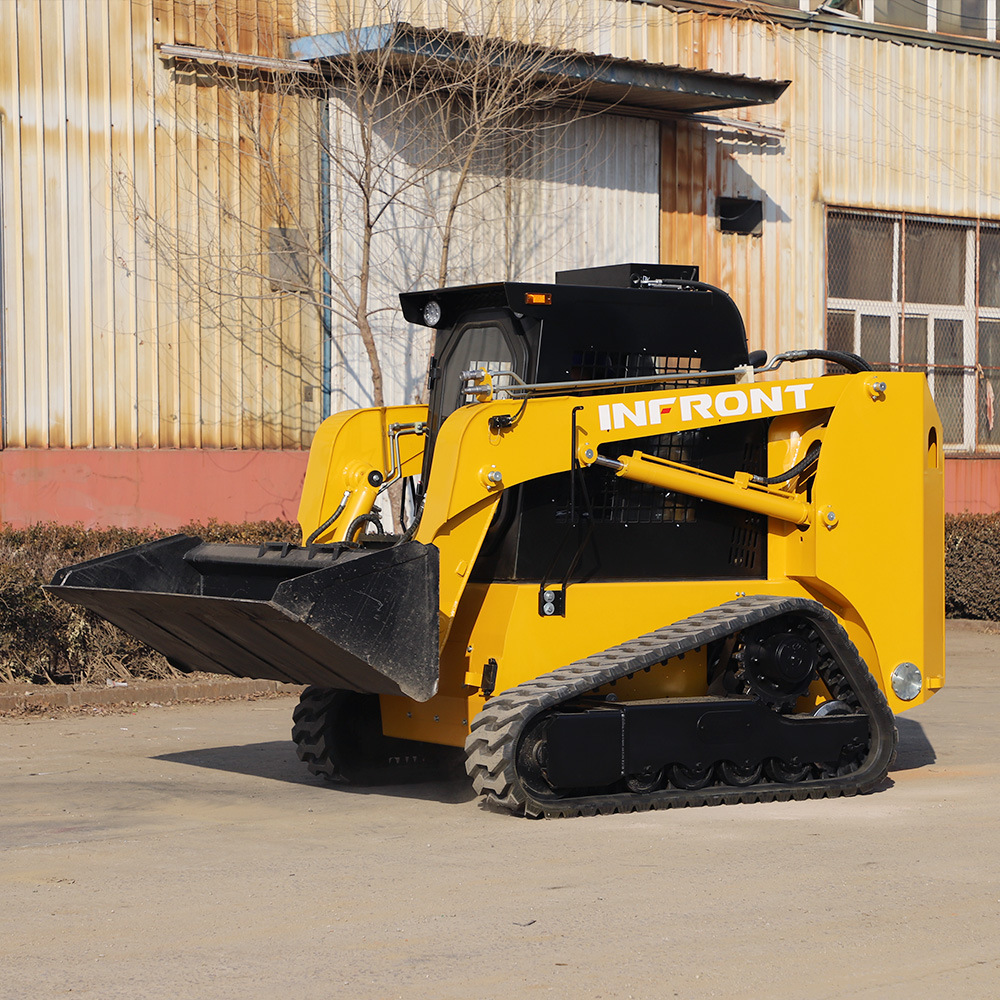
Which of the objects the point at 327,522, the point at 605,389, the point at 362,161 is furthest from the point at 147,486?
the point at 605,389

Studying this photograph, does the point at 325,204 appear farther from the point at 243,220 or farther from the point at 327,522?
the point at 327,522

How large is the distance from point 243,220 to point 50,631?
548 cm

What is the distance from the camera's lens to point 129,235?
1543 cm

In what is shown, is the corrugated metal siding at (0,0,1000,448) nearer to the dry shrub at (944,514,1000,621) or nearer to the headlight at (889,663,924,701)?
the dry shrub at (944,514,1000,621)

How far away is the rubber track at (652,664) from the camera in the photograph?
754cm

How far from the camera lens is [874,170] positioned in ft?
68.4

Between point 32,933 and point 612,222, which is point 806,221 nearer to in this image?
point 612,222

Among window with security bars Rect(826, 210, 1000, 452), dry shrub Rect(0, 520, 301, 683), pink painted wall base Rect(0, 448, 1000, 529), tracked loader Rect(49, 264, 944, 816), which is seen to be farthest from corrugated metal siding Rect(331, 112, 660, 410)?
tracked loader Rect(49, 264, 944, 816)

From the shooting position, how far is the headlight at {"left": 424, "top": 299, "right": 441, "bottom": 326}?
902 centimetres

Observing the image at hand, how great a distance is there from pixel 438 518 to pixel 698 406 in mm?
1614

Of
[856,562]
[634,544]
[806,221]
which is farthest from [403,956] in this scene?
[806,221]

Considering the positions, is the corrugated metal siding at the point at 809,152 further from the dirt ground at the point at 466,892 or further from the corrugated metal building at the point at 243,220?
the dirt ground at the point at 466,892

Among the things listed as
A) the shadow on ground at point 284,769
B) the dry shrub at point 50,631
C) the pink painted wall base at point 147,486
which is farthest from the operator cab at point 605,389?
the pink painted wall base at point 147,486

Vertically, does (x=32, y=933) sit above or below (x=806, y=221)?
below
